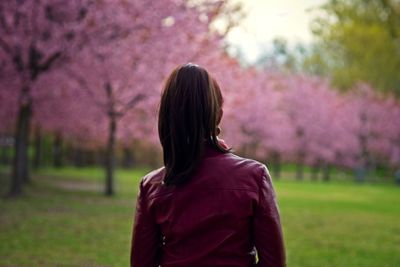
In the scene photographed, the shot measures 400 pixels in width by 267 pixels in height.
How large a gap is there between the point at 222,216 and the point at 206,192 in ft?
0.35

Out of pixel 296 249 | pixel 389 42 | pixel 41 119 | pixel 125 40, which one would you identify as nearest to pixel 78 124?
pixel 41 119

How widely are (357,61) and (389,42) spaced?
4185mm

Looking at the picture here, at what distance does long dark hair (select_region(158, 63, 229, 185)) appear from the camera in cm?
216

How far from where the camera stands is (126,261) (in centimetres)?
777

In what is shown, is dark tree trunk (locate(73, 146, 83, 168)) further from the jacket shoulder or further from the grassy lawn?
the jacket shoulder

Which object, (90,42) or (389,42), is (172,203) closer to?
(90,42)

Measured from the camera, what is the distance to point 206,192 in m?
2.17

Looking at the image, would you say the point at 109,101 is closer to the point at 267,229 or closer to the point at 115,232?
the point at 115,232

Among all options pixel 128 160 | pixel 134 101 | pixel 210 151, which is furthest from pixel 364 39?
pixel 210 151

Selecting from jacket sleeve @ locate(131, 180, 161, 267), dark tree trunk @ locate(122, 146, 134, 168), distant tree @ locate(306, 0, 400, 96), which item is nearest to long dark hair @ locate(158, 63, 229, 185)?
jacket sleeve @ locate(131, 180, 161, 267)

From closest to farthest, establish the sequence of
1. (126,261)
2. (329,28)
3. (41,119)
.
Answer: (126,261)
(41,119)
(329,28)

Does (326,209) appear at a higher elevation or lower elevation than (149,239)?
lower

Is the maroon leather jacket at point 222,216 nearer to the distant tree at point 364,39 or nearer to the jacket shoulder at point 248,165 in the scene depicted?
the jacket shoulder at point 248,165

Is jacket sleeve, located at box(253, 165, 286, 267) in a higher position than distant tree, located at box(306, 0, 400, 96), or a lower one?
lower
